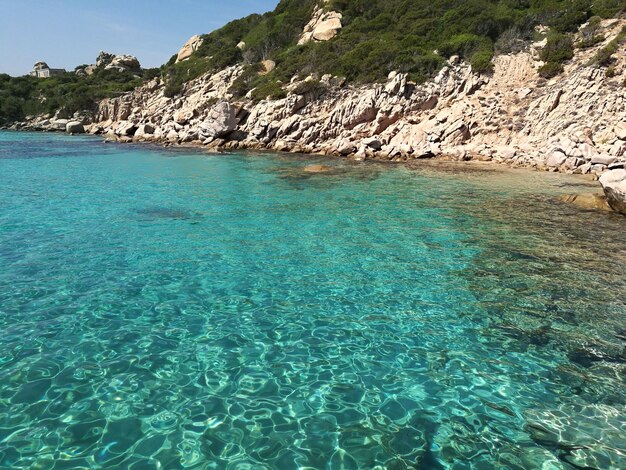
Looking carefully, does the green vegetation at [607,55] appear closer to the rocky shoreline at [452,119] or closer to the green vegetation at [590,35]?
the rocky shoreline at [452,119]

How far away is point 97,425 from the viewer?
16.0 ft

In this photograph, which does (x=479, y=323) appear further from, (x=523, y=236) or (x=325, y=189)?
(x=325, y=189)


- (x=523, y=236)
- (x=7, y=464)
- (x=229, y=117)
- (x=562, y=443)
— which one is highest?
(x=229, y=117)

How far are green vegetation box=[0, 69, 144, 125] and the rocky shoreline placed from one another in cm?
3834

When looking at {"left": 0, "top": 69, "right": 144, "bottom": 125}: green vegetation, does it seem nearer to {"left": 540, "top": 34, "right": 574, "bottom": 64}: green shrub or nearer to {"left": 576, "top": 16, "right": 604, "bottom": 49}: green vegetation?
{"left": 540, "top": 34, "right": 574, "bottom": 64}: green shrub

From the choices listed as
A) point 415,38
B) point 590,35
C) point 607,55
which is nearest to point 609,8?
point 590,35

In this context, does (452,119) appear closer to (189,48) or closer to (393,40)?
(393,40)

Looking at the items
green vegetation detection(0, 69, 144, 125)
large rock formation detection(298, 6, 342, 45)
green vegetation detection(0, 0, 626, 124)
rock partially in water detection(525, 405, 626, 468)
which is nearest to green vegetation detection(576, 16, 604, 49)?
green vegetation detection(0, 0, 626, 124)

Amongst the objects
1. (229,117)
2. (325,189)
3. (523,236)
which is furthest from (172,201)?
(229,117)

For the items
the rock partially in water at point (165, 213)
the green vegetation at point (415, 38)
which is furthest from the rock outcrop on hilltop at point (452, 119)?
the rock partially in water at point (165, 213)

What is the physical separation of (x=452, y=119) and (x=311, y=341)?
Result: 32825 mm

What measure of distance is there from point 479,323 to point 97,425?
6.35 meters

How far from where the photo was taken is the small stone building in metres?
128

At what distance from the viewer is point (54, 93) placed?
89.4 meters
